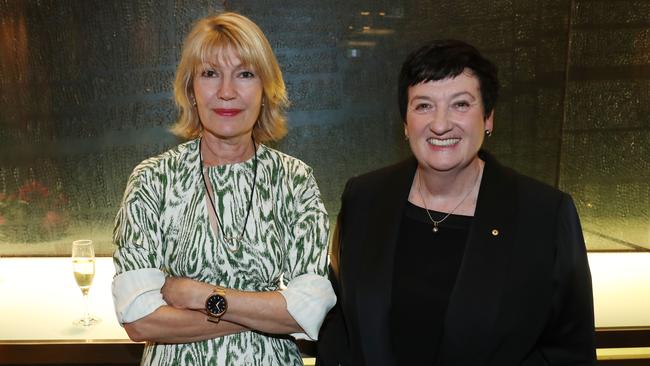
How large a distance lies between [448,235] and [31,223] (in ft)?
6.89

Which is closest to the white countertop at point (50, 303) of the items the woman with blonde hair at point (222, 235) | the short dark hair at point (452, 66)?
the woman with blonde hair at point (222, 235)

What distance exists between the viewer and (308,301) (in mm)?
1714

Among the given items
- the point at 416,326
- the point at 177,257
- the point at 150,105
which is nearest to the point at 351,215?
the point at 416,326

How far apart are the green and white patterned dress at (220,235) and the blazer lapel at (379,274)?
0.45 ft

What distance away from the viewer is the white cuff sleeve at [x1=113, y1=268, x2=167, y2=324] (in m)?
1.65

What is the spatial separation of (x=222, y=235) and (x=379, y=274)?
45 centimetres

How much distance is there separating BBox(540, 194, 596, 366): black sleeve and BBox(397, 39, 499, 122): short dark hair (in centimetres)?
36

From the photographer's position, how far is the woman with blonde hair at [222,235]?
1.68 m

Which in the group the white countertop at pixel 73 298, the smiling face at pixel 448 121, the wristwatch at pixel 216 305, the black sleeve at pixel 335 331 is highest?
the smiling face at pixel 448 121

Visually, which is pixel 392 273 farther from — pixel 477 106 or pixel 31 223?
pixel 31 223

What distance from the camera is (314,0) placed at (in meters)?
2.83

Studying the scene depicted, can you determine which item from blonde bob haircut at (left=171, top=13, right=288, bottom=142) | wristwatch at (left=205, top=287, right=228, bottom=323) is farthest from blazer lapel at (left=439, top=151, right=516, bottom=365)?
blonde bob haircut at (left=171, top=13, right=288, bottom=142)

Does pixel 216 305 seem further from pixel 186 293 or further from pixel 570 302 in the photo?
pixel 570 302

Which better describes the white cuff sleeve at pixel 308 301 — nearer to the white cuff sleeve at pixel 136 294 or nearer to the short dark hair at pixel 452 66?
the white cuff sleeve at pixel 136 294
